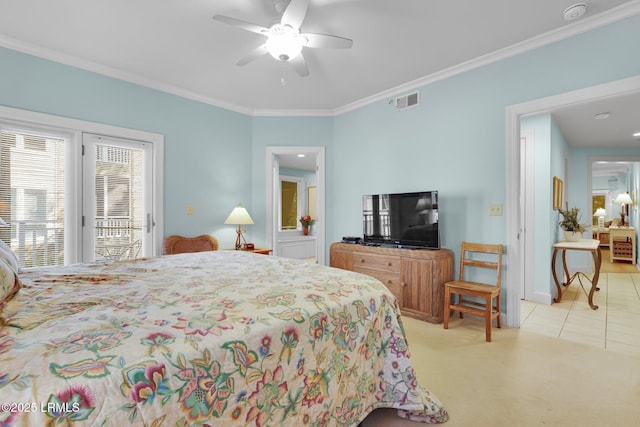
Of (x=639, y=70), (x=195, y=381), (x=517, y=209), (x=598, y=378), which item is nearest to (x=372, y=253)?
(x=517, y=209)

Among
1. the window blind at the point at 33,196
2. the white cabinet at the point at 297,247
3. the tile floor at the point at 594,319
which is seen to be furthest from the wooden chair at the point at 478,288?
the white cabinet at the point at 297,247

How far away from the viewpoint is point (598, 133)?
192 inches

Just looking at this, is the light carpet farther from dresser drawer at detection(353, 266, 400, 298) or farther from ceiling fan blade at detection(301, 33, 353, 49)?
ceiling fan blade at detection(301, 33, 353, 49)

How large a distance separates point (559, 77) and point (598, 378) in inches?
94.8

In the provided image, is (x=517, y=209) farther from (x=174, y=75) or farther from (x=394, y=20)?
(x=174, y=75)

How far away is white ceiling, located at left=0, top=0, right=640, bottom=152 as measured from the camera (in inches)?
94.5

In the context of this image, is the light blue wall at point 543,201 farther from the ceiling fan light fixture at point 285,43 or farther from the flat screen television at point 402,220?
the ceiling fan light fixture at point 285,43

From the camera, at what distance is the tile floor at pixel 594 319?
9.05ft

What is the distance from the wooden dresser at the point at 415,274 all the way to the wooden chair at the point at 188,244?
6.58 feet

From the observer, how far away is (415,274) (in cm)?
327

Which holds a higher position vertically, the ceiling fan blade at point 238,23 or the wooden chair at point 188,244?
the ceiling fan blade at point 238,23

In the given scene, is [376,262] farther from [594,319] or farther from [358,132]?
[594,319]

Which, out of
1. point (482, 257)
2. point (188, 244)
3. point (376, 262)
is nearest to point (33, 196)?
point (188, 244)

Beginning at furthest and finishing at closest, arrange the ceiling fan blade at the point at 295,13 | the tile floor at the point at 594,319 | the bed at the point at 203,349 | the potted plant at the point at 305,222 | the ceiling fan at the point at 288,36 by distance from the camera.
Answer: the potted plant at the point at 305,222 → the tile floor at the point at 594,319 → the ceiling fan at the point at 288,36 → the ceiling fan blade at the point at 295,13 → the bed at the point at 203,349
